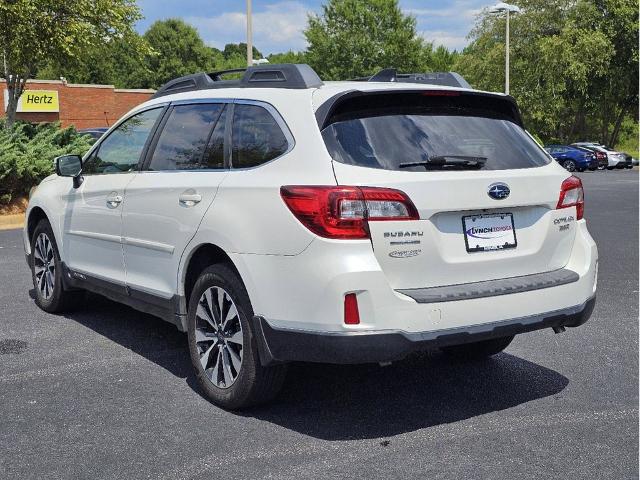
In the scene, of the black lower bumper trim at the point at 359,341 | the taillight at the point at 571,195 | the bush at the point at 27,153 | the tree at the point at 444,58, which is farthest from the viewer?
the tree at the point at 444,58

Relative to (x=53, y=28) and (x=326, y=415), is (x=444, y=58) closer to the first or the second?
(x=53, y=28)

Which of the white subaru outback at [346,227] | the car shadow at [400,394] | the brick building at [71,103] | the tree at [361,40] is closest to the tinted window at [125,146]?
the white subaru outback at [346,227]

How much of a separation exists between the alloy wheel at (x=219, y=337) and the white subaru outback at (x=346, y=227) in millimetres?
11

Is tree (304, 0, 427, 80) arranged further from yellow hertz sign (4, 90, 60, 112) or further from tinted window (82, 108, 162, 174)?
tinted window (82, 108, 162, 174)

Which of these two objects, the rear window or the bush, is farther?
the bush

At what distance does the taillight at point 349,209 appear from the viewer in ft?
12.5

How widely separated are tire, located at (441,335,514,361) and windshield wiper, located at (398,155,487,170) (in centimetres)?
159

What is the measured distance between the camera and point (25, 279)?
855 centimetres

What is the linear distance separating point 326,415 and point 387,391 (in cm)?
54

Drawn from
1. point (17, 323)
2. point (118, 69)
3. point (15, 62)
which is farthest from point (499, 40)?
point (17, 323)

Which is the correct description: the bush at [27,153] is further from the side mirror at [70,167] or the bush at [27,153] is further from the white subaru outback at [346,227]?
the white subaru outback at [346,227]

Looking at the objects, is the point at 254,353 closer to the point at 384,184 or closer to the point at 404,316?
the point at 404,316

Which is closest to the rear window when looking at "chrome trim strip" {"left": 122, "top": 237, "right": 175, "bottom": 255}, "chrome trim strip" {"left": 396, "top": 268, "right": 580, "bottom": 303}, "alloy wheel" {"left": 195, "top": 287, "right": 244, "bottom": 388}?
"chrome trim strip" {"left": 396, "top": 268, "right": 580, "bottom": 303}

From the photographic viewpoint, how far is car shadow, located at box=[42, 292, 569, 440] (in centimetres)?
431
